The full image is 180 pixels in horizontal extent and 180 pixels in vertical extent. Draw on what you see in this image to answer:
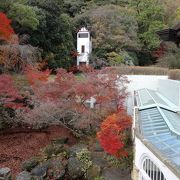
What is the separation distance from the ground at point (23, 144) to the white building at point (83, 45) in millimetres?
14389

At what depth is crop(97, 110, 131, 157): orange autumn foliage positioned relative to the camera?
40.8 feet

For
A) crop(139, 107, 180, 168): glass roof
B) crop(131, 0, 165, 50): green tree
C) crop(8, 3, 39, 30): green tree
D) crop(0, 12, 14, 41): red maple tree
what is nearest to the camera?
crop(139, 107, 180, 168): glass roof

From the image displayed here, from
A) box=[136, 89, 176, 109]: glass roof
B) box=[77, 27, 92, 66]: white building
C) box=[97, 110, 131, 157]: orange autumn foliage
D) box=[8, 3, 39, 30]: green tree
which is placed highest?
box=[8, 3, 39, 30]: green tree

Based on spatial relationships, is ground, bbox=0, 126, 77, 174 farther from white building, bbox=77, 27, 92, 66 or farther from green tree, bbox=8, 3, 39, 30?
white building, bbox=77, 27, 92, 66

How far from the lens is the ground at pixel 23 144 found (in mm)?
16000

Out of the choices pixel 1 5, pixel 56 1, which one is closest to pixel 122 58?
pixel 56 1

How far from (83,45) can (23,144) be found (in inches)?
685

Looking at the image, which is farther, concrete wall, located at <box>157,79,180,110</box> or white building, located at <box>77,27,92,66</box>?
white building, located at <box>77,27,92,66</box>

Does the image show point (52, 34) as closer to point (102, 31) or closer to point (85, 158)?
point (102, 31)

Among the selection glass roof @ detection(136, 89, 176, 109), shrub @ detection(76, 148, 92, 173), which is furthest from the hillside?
shrub @ detection(76, 148, 92, 173)

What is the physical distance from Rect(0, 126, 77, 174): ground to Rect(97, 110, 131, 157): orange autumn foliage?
4740 mm

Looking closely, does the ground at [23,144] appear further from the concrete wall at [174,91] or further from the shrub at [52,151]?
the concrete wall at [174,91]

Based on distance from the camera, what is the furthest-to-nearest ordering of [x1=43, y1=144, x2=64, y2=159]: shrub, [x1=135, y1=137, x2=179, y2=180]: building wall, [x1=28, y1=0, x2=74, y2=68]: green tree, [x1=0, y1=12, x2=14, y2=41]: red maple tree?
[x1=28, y1=0, x2=74, y2=68]: green tree
[x1=0, y1=12, x2=14, y2=41]: red maple tree
[x1=43, y1=144, x2=64, y2=159]: shrub
[x1=135, y1=137, x2=179, y2=180]: building wall

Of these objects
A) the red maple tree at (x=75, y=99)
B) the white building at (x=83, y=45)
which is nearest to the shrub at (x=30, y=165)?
the red maple tree at (x=75, y=99)
